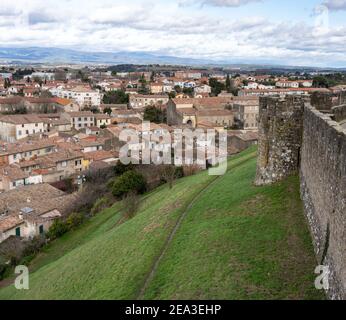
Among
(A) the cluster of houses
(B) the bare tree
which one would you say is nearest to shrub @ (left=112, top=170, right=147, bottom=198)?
(B) the bare tree

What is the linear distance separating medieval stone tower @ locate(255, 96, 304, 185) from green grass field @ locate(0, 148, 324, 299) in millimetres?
487

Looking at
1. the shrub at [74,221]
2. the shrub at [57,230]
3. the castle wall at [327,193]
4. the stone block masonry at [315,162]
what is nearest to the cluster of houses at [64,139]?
the stone block masonry at [315,162]

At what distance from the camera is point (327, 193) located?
31.7ft

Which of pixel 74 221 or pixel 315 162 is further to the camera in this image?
pixel 74 221

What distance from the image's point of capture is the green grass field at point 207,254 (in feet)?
34.6

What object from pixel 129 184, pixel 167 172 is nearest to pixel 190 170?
pixel 167 172

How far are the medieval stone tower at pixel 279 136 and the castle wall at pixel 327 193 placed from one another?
150 centimetres

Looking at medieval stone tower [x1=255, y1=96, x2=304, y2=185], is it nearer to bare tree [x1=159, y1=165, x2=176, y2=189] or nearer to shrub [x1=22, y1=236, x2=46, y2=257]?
bare tree [x1=159, y1=165, x2=176, y2=189]

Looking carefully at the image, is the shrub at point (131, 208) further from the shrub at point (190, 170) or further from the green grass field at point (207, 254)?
the shrub at point (190, 170)

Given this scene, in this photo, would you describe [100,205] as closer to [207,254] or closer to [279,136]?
[279,136]

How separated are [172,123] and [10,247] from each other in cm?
5182

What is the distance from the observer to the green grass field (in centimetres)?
1054

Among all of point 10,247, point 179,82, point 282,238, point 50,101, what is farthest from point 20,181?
point 179,82

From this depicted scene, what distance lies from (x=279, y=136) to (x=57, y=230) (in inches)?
700
